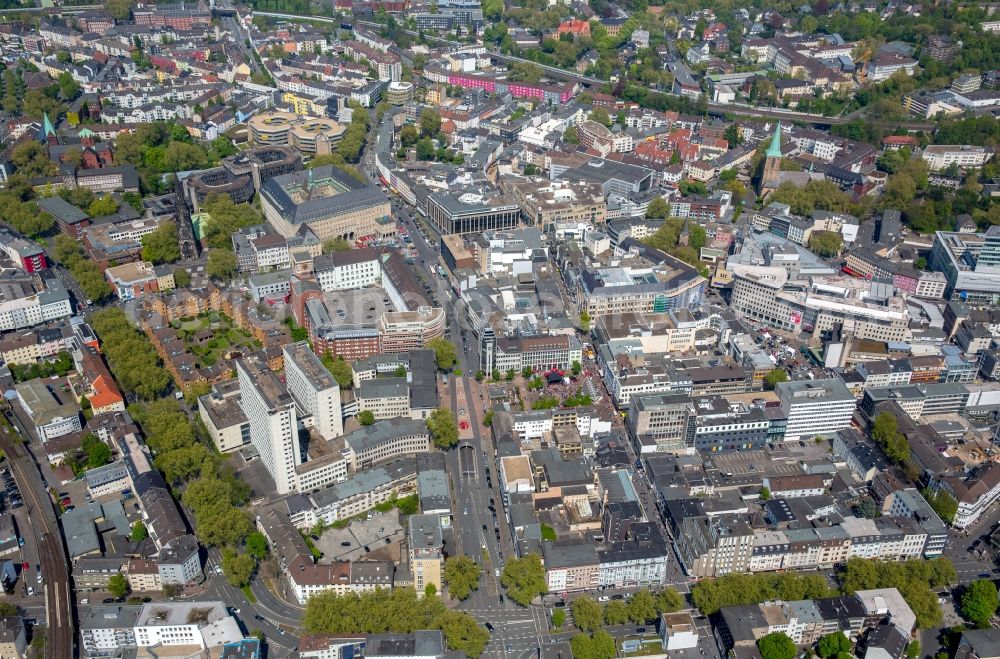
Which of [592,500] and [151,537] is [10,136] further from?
[592,500]

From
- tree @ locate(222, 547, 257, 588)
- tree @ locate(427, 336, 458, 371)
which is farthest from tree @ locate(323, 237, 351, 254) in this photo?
tree @ locate(222, 547, 257, 588)

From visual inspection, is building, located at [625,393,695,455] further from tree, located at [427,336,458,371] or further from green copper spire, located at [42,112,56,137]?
green copper spire, located at [42,112,56,137]

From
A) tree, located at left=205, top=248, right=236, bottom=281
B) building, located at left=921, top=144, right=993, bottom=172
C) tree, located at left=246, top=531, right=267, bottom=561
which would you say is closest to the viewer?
tree, located at left=246, top=531, right=267, bottom=561

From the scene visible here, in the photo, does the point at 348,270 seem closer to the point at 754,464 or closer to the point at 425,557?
the point at 425,557

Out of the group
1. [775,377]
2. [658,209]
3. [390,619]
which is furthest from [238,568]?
[658,209]

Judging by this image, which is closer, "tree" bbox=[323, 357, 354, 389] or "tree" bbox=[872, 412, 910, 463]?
"tree" bbox=[872, 412, 910, 463]

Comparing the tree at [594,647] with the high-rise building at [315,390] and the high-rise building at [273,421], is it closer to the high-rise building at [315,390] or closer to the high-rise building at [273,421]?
the high-rise building at [273,421]

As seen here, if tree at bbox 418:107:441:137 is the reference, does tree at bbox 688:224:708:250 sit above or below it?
below
